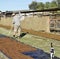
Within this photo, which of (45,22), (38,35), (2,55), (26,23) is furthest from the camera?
(26,23)

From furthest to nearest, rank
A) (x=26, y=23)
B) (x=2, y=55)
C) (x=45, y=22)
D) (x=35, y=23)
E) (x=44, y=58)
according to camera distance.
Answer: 1. (x=26, y=23)
2. (x=35, y=23)
3. (x=45, y=22)
4. (x=2, y=55)
5. (x=44, y=58)

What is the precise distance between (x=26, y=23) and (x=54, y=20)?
6.79m

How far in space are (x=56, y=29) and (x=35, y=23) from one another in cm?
466

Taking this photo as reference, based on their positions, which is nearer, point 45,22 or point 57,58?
point 57,58

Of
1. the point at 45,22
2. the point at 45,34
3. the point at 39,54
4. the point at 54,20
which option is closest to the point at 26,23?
the point at 45,22

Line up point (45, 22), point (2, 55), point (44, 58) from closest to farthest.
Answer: point (44, 58) < point (2, 55) < point (45, 22)

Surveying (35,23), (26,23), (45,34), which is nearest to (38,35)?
(45,34)

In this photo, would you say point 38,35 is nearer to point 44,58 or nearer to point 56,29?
point 56,29

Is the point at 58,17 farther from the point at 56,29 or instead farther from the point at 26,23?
the point at 26,23

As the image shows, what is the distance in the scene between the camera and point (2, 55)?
10023 millimetres

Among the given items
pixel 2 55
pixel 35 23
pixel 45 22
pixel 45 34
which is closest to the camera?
pixel 2 55

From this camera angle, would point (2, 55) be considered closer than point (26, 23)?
Yes

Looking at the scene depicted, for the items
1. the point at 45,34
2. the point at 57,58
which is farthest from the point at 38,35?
the point at 57,58

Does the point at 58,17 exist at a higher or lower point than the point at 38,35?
higher
